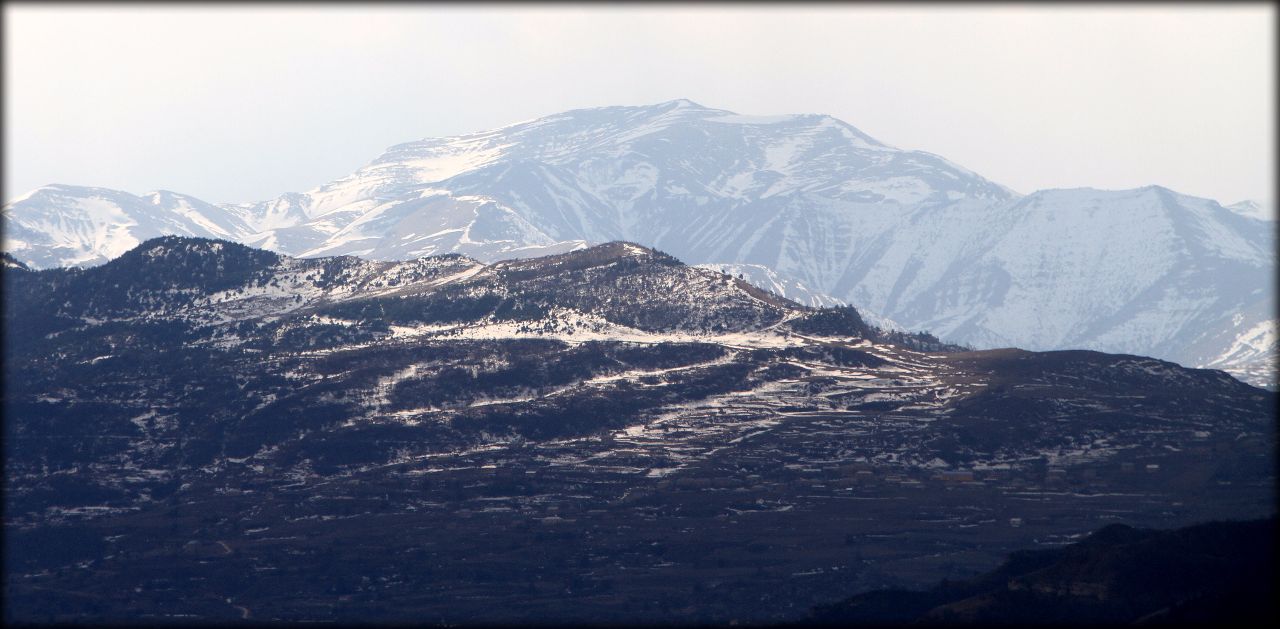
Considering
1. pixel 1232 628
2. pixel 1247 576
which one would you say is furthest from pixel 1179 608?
pixel 1232 628

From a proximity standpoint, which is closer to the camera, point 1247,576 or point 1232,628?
point 1232,628

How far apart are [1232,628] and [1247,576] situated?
66.7 ft

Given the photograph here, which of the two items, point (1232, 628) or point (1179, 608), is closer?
point (1232, 628)

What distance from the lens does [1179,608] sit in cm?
19900

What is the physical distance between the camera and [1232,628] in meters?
174

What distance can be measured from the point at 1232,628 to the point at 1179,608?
24.7 metres

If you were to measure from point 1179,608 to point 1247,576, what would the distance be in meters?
8.69

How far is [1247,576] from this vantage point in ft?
634

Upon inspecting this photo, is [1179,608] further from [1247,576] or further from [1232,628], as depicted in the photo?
[1232,628]
